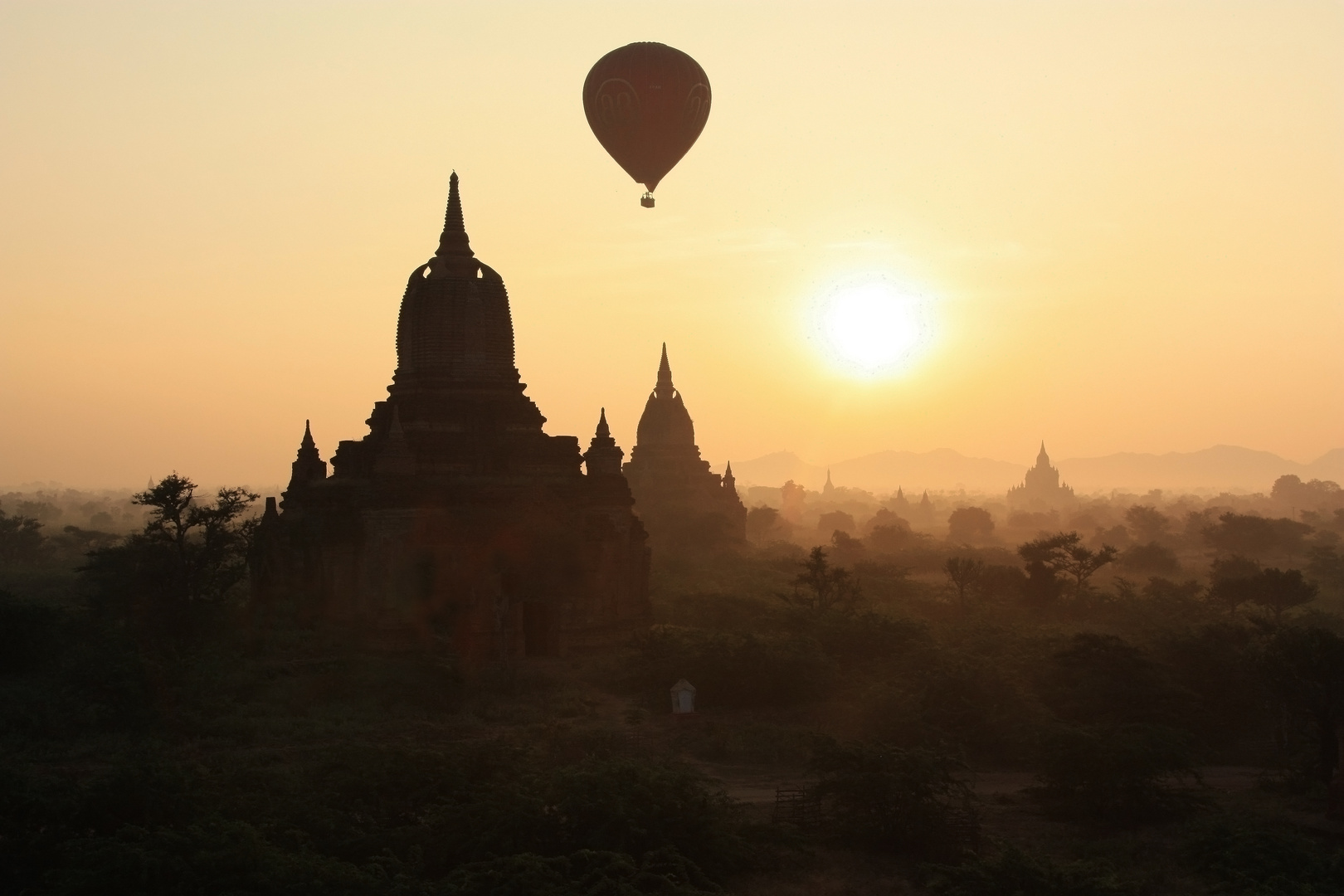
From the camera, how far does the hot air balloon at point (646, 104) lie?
38000 millimetres

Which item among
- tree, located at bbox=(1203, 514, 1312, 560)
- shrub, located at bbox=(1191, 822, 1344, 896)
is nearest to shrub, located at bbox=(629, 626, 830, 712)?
shrub, located at bbox=(1191, 822, 1344, 896)

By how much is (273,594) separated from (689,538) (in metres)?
36.5

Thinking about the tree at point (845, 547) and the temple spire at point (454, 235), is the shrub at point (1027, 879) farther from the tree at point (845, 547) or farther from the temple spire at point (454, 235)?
the tree at point (845, 547)

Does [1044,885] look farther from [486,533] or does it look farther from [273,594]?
[273,594]

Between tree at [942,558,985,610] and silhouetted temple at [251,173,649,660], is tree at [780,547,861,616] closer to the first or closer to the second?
tree at [942,558,985,610]

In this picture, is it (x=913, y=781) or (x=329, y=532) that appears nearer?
(x=913, y=781)

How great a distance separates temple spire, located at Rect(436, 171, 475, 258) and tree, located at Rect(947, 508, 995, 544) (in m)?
69.0

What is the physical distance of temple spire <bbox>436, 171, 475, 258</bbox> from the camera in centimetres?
3928

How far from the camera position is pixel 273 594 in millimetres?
38406

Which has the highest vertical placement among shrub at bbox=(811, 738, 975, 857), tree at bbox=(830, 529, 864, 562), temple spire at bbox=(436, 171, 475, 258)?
temple spire at bbox=(436, 171, 475, 258)

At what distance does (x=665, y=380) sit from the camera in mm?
81000

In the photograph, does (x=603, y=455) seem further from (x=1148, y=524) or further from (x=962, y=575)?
(x=1148, y=524)

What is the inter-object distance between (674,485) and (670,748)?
49.9 m

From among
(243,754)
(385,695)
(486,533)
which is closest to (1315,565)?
(486,533)
